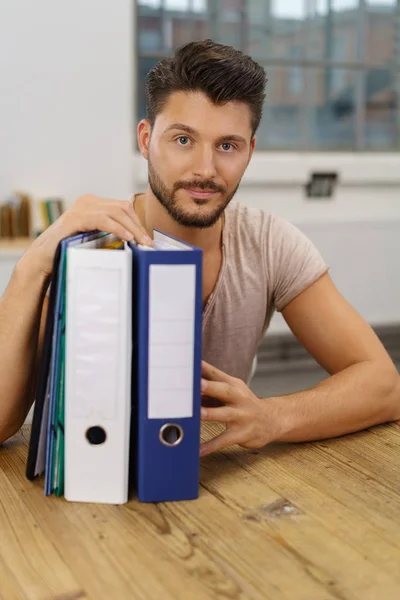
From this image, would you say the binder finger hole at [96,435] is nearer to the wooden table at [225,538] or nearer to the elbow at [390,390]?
Result: the wooden table at [225,538]

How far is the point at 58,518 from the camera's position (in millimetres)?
902

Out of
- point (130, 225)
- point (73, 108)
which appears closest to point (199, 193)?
point (130, 225)

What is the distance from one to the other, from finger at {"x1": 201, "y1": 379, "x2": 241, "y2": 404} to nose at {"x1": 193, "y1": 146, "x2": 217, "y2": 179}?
0.43 metres

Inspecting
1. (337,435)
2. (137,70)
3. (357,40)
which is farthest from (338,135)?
(337,435)

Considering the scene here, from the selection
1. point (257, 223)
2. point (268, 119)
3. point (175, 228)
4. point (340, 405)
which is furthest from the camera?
point (268, 119)

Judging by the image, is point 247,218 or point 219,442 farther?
point 247,218

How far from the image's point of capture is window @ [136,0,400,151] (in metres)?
3.44

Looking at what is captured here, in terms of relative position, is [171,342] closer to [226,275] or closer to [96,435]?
[96,435]

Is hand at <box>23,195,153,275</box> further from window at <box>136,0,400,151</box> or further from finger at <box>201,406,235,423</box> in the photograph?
window at <box>136,0,400,151</box>

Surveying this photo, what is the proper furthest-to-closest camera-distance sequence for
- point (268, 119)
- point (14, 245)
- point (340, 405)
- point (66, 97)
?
point (268, 119)
point (66, 97)
point (14, 245)
point (340, 405)

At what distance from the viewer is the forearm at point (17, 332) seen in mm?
1129

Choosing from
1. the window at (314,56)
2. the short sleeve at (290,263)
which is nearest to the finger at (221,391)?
the short sleeve at (290,263)

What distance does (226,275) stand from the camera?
1578mm

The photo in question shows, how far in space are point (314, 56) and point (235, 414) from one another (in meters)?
2.91
